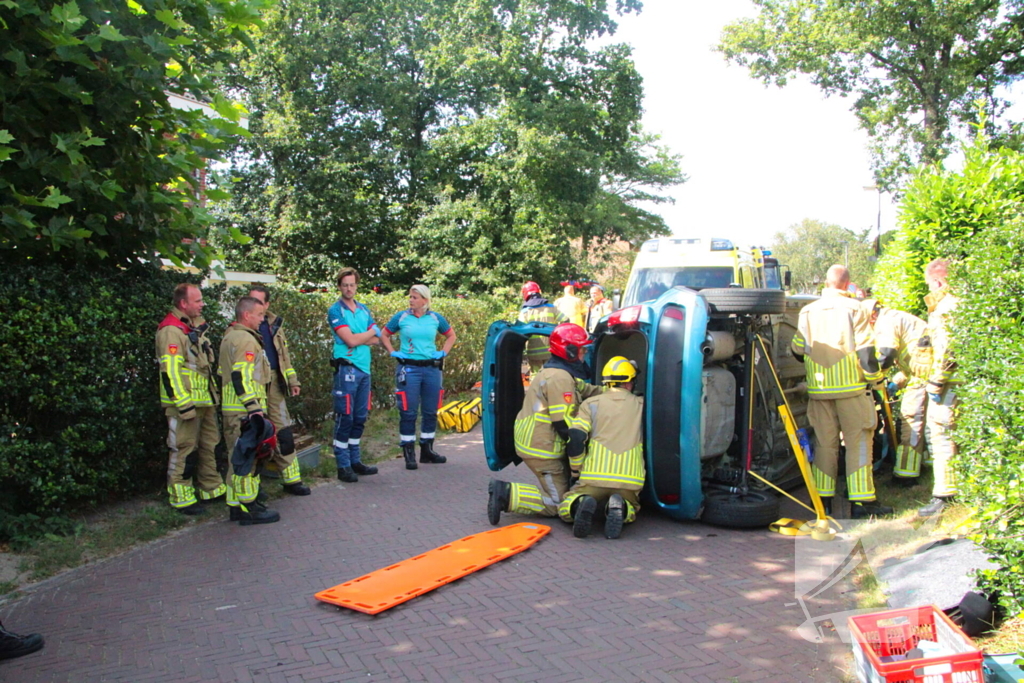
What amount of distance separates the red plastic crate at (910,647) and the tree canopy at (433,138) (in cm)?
2075

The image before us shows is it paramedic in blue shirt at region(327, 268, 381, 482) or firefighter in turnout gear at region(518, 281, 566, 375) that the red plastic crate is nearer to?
firefighter in turnout gear at region(518, 281, 566, 375)

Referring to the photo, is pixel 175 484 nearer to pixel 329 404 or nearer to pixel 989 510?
pixel 329 404

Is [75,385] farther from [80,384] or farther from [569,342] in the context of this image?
[569,342]

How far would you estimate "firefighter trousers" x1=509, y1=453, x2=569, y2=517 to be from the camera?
6367 mm

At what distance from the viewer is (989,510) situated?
3918 millimetres

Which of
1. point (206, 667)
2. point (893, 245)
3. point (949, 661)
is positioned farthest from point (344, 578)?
point (893, 245)

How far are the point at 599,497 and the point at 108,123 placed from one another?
4.77m

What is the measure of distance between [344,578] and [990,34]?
25711 millimetres

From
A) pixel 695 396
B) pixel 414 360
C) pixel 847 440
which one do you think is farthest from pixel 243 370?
pixel 847 440

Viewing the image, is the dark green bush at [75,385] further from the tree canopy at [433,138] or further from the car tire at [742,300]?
the tree canopy at [433,138]

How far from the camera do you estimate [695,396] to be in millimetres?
5824

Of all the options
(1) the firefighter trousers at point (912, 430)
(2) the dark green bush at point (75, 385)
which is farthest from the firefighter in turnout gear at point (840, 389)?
(2) the dark green bush at point (75, 385)

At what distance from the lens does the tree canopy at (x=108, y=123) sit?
16.7 ft

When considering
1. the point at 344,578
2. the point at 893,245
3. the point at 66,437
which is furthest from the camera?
the point at 893,245
